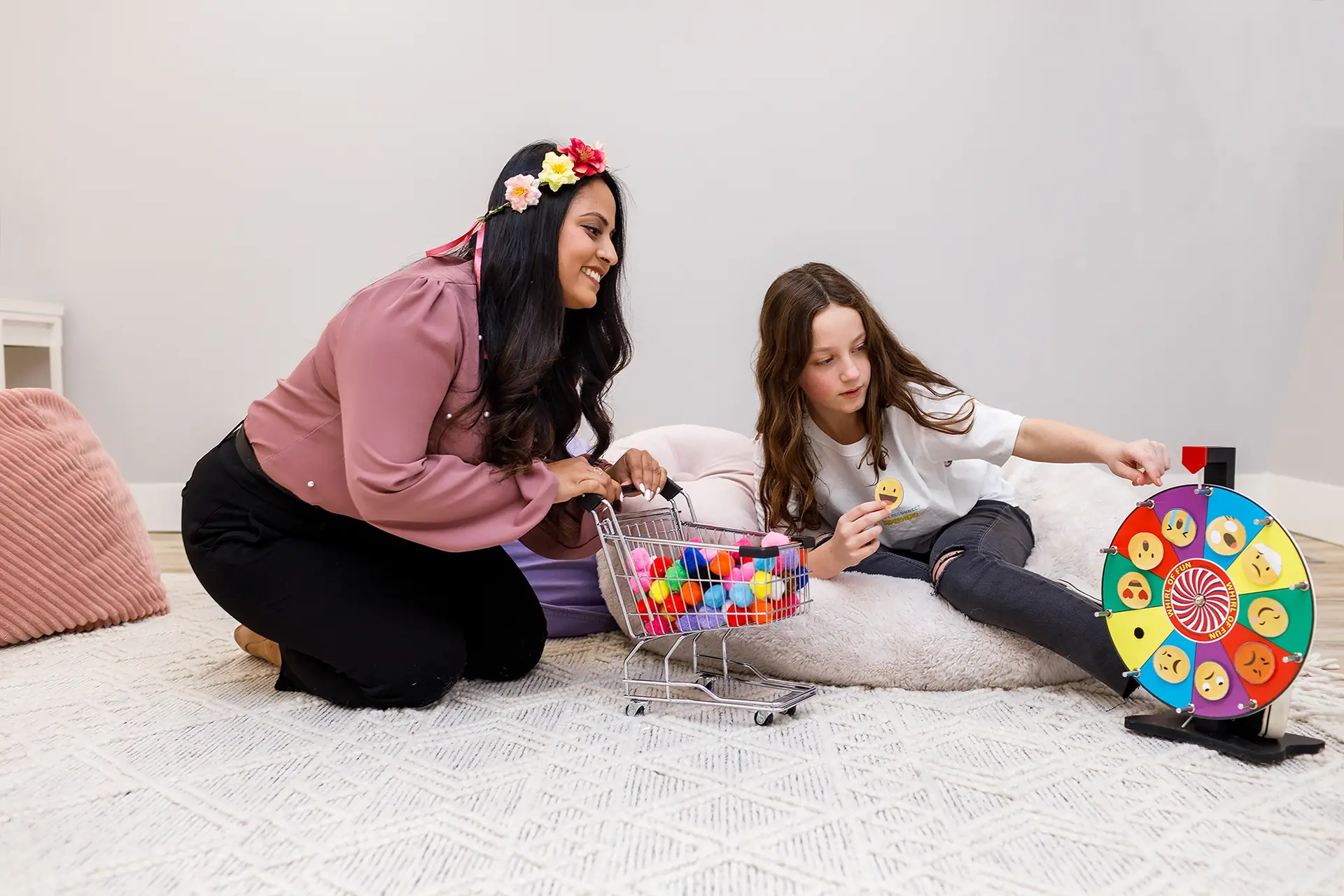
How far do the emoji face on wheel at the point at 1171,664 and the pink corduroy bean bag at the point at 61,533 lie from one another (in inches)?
87.7

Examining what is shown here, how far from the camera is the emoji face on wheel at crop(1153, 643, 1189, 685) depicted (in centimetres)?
148

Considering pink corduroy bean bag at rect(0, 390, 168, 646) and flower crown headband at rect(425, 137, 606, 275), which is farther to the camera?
pink corduroy bean bag at rect(0, 390, 168, 646)

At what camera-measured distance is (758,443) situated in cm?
227

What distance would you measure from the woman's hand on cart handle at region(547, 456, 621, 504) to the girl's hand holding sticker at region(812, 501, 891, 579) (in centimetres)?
40

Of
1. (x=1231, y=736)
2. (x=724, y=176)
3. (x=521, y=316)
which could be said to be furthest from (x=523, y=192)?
(x=724, y=176)

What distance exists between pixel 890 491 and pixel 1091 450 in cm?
36

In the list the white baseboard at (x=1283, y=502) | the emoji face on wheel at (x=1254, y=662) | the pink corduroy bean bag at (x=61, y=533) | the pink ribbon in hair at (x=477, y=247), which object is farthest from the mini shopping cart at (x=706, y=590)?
the white baseboard at (x=1283, y=502)

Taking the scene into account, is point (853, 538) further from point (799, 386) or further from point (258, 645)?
point (258, 645)

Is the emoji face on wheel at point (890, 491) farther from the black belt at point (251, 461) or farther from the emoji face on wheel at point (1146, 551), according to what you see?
the black belt at point (251, 461)

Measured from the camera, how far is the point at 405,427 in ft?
5.07

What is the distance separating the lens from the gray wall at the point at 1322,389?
3238mm

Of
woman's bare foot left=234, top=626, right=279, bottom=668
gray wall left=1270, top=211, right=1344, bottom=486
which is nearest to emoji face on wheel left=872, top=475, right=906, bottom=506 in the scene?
woman's bare foot left=234, top=626, right=279, bottom=668

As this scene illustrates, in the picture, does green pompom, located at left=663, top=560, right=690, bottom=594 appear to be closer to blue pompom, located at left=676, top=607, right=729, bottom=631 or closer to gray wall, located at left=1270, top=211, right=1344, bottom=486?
blue pompom, located at left=676, top=607, right=729, bottom=631

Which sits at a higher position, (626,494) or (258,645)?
(626,494)
